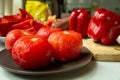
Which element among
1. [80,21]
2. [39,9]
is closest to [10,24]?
[80,21]

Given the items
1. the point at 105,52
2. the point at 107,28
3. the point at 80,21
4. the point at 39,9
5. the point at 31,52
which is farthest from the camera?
the point at 39,9

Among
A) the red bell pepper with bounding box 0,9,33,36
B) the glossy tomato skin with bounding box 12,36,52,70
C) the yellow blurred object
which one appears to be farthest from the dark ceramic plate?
the yellow blurred object

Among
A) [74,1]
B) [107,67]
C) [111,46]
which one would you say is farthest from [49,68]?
[74,1]

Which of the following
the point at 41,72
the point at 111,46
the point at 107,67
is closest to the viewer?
the point at 41,72

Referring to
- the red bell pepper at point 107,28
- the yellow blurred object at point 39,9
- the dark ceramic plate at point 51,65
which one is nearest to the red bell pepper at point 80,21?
the red bell pepper at point 107,28

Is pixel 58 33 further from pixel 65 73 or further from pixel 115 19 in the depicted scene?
pixel 115 19

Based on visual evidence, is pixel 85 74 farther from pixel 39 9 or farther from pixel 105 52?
pixel 39 9
